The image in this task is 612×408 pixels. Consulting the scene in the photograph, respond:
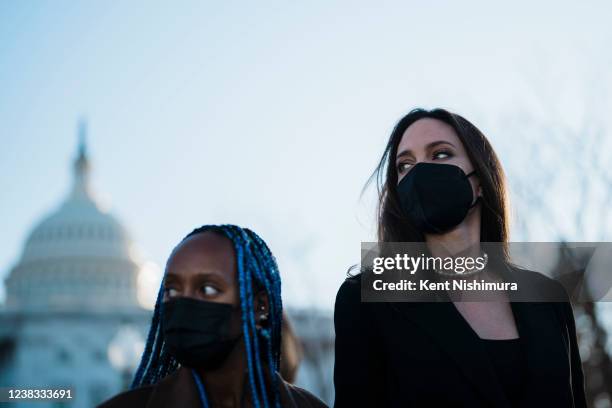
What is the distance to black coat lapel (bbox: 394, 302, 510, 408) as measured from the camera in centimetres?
325

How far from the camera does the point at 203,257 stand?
134 inches

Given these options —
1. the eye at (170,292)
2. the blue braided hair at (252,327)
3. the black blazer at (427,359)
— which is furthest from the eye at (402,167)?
the eye at (170,292)

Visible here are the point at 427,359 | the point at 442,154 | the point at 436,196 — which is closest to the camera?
the point at 427,359

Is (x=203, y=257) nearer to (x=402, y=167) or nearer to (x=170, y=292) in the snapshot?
(x=170, y=292)

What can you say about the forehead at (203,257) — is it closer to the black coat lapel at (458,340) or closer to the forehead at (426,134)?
the black coat lapel at (458,340)

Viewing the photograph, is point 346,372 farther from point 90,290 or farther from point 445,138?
point 90,290

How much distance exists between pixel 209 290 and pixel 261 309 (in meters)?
0.27

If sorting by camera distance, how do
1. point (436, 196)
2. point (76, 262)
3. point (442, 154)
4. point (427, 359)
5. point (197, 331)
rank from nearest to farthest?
point (197, 331), point (427, 359), point (436, 196), point (442, 154), point (76, 262)

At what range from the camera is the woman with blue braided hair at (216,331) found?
10.7 feet

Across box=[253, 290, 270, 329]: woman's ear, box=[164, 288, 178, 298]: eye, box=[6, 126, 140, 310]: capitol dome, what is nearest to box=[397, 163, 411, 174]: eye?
box=[253, 290, 270, 329]: woman's ear

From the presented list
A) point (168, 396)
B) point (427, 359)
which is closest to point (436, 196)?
point (427, 359)

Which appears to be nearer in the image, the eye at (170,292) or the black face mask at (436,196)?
the eye at (170,292)

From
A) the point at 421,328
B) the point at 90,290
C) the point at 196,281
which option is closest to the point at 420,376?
the point at 421,328

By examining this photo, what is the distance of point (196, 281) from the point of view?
3.37 meters
